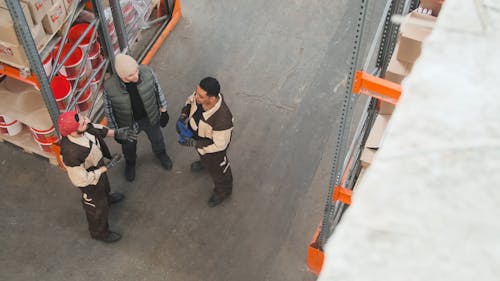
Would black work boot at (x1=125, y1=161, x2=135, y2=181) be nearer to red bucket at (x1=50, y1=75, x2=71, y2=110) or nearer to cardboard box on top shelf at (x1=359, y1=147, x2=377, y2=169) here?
red bucket at (x1=50, y1=75, x2=71, y2=110)

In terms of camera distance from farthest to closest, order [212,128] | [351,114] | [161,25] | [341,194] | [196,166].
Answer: [161,25]
[196,166]
[212,128]
[341,194]
[351,114]

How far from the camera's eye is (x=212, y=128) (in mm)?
5258

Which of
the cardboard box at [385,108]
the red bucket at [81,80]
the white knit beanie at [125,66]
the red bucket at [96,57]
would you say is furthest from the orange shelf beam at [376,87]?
the red bucket at [96,57]

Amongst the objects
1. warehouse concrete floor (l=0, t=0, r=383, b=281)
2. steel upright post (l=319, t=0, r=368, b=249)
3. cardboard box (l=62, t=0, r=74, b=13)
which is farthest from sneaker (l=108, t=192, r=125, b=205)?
steel upright post (l=319, t=0, r=368, b=249)

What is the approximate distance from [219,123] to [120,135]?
1.03 meters

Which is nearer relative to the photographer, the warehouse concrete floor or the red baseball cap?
the red baseball cap

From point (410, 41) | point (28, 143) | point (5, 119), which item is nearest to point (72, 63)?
point (5, 119)

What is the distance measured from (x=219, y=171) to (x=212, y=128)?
0.65m

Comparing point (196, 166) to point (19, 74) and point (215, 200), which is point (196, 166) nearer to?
point (215, 200)

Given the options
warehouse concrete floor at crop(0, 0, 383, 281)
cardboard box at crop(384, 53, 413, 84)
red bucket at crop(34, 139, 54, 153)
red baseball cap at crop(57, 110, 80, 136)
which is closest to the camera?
cardboard box at crop(384, 53, 413, 84)

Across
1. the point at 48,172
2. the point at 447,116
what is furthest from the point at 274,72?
the point at 447,116

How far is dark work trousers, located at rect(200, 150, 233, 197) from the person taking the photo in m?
5.59

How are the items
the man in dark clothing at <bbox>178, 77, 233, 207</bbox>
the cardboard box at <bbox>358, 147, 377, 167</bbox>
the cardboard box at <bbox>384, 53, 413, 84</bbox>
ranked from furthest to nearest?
the man in dark clothing at <bbox>178, 77, 233, 207</bbox>
the cardboard box at <bbox>358, 147, 377, 167</bbox>
the cardboard box at <bbox>384, 53, 413, 84</bbox>

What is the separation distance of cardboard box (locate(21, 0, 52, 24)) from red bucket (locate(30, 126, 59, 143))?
4.00 ft
